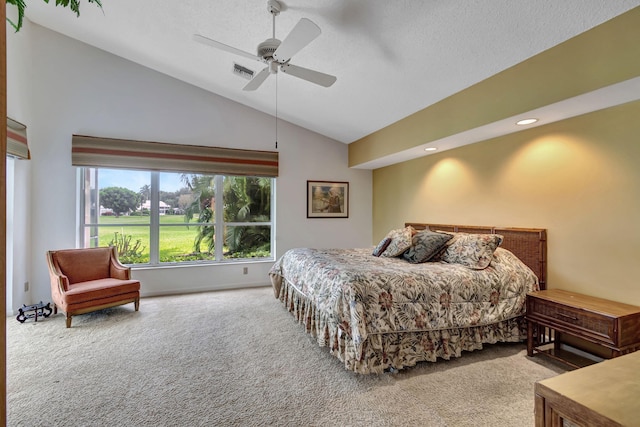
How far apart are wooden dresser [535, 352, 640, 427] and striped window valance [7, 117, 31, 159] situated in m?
5.12

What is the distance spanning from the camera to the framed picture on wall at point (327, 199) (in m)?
5.47

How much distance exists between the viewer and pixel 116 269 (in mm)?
3971

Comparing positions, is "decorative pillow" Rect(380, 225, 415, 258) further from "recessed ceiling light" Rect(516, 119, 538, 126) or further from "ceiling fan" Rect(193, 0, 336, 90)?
"ceiling fan" Rect(193, 0, 336, 90)

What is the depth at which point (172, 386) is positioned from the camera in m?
2.16

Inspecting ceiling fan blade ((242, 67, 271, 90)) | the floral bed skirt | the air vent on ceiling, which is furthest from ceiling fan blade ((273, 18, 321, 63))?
the floral bed skirt

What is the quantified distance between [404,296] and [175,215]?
3964mm

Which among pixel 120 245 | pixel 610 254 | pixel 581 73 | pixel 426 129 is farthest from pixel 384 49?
pixel 120 245

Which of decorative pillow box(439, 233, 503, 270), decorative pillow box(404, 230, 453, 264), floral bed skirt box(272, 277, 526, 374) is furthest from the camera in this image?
decorative pillow box(404, 230, 453, 264)

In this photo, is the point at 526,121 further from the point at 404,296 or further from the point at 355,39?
the point at 404,296

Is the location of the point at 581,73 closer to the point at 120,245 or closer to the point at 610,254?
the point at 610,254

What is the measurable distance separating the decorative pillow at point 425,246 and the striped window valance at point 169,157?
9.34ft

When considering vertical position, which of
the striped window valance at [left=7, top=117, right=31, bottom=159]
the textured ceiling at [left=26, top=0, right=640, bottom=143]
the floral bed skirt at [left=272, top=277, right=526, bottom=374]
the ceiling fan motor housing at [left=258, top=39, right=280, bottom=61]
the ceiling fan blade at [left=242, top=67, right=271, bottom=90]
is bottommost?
the floral bed skirt at [left=272, top=277, right=526, bottom=374]

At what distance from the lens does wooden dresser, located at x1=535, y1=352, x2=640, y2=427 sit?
994mm

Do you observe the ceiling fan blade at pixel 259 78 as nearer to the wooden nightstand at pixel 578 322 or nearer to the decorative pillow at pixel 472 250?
the decorative pillow at pixel 472 250
